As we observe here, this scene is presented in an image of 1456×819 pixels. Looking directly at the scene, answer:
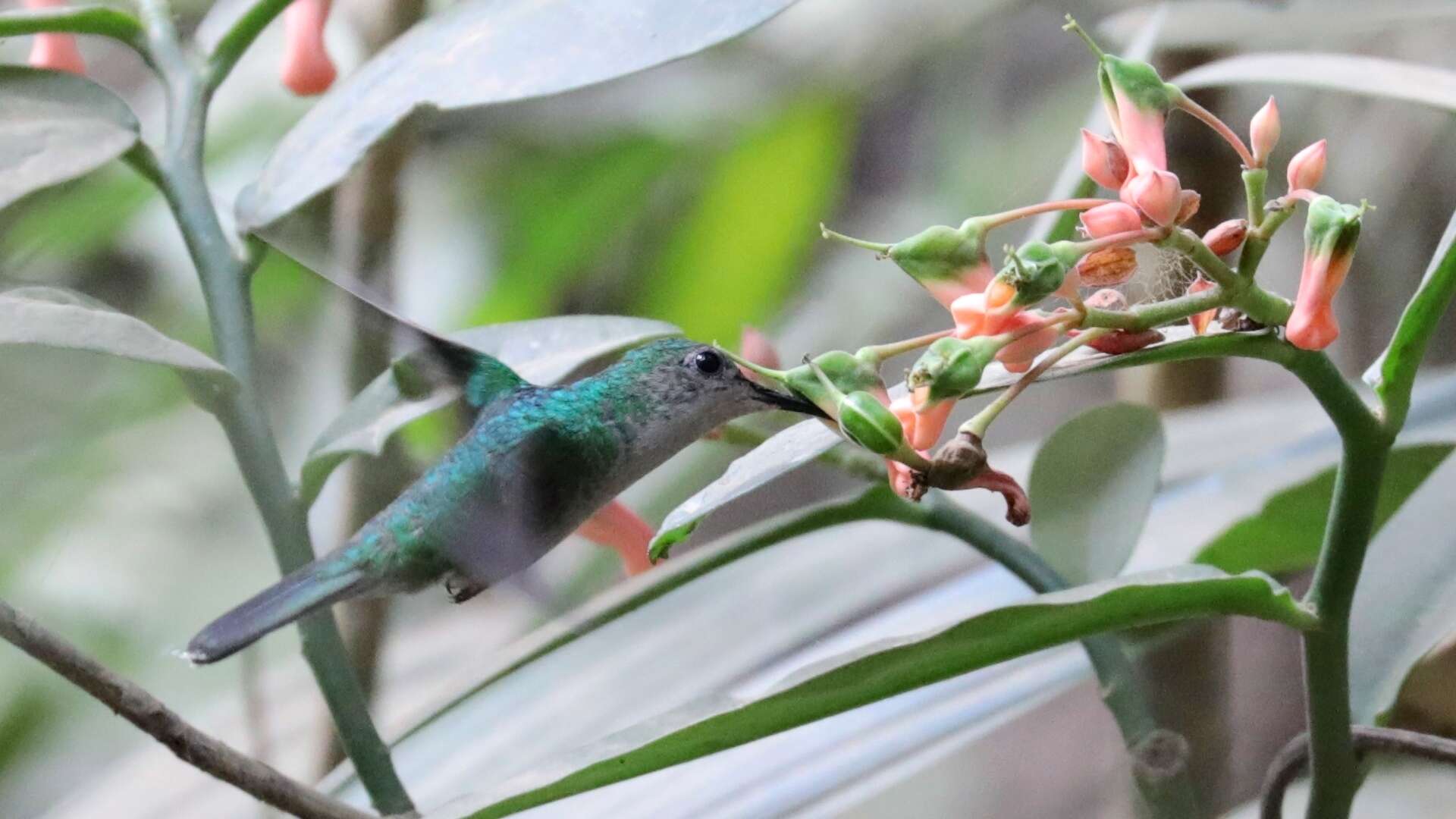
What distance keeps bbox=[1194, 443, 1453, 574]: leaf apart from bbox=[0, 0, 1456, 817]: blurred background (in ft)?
0.30

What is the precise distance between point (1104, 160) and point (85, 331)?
0.39 m

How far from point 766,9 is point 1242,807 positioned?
2.07 ft

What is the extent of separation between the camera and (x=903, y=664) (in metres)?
0.39

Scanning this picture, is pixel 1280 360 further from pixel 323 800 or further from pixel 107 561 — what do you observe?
pixel 107 561

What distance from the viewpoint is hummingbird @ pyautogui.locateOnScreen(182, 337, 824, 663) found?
55cm

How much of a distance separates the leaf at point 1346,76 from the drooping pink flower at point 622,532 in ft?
1.48

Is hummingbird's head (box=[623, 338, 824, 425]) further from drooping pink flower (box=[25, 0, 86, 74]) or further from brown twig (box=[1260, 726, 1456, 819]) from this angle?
drooping pink flower (box=[25, 0, 86, 74])

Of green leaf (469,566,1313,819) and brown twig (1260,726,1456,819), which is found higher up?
green leaf (469,566,1313,819)

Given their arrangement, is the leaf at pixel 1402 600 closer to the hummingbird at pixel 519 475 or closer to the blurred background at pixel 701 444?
the blurred background at pixel 701 444

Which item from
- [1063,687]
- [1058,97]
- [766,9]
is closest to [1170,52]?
[1058,97]

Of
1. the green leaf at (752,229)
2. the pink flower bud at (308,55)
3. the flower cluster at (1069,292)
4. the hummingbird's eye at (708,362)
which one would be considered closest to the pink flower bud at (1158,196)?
the flower cluster at (1069,292)

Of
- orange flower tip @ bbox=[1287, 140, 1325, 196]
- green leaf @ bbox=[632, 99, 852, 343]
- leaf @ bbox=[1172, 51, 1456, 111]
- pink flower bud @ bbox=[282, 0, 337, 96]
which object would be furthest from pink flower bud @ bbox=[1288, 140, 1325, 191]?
green leaf @ bbox=[632, 99, 852, 343]

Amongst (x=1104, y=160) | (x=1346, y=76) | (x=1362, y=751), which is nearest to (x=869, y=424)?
(x=1104, y=160)

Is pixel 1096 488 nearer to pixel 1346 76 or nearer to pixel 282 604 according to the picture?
pixel 1346 76
